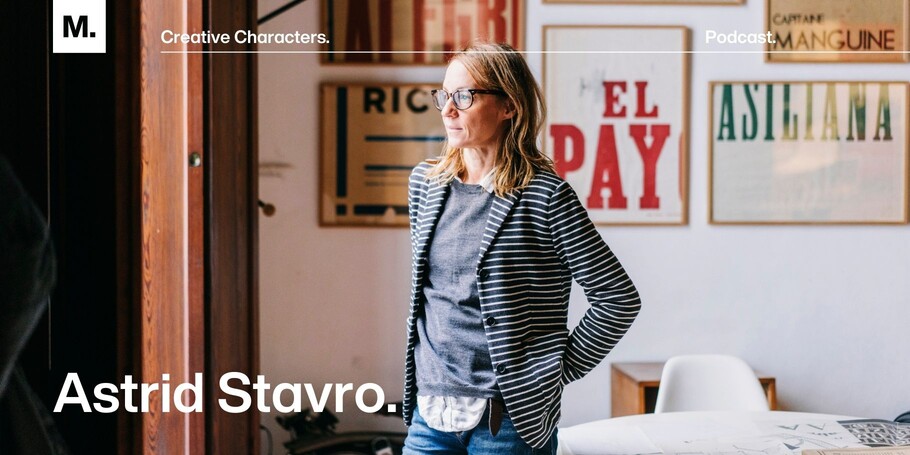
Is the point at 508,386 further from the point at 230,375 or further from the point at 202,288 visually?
the point at 230,375

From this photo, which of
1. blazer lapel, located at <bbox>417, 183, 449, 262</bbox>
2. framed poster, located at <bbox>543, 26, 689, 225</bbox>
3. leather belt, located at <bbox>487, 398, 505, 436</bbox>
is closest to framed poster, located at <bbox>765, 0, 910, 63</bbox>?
framed poster, located at <bbox>543, 26, 689, 225</bbox>

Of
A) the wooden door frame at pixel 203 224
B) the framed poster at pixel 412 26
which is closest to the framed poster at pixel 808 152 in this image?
the framed poster at pixel 412 26

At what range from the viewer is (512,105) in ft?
4.26

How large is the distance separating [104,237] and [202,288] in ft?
1.55

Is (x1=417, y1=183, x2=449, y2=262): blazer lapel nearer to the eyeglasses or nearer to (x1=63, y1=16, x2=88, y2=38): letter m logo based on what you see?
the eyeglasses

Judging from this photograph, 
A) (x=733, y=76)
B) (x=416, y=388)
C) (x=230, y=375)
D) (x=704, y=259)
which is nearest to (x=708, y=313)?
(x=704, y=259)

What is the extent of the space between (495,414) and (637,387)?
137cm

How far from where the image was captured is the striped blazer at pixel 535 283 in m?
1.20

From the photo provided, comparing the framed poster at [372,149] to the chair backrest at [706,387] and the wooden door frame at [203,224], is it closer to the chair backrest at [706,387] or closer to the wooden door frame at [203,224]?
the wooden door frame at [203,224]

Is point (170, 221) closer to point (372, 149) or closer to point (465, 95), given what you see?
point (465, 95)

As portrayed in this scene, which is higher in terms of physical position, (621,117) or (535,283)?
(621,117)

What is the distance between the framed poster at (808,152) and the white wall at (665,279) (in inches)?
1.7

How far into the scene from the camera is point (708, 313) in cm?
281

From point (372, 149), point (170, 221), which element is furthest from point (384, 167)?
point (170, 221)
